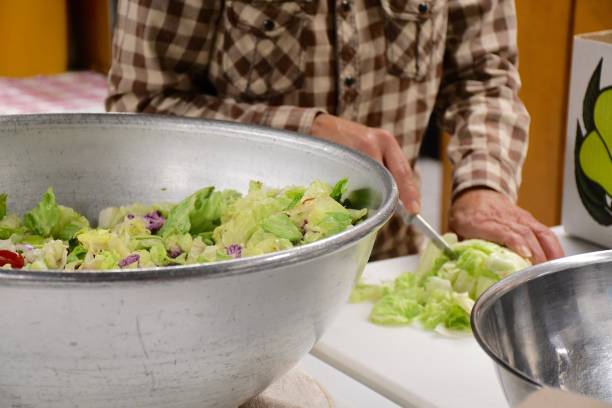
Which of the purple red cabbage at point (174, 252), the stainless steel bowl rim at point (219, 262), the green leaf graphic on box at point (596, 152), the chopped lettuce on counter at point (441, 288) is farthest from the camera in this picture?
the green leaf graphic on box at point (596, 152)

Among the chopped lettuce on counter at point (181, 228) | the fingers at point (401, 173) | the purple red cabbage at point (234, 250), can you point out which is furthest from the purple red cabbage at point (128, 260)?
the fingers at point (401, 173)

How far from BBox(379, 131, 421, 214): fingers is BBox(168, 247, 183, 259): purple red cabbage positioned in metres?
0.55

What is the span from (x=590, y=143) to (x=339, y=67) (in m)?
0.53

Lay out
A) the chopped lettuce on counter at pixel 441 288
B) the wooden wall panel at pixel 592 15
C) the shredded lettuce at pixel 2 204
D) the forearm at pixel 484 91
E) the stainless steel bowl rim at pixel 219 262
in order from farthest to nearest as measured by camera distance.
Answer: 1. the wooden wall panel at pixel 592 15
2. the forearm at pixel 484 91
3. the chopped lettuce on counter at pixel 441 288
4. the shredded lettuce at pixel 2 204
5. the stainless steel bowl rim at pixel 219 262

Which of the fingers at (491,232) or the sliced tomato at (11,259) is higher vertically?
the sliced tomato at (11,259)

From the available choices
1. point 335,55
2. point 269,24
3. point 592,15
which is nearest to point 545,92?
point 592,15

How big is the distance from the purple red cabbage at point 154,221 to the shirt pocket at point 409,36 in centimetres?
91

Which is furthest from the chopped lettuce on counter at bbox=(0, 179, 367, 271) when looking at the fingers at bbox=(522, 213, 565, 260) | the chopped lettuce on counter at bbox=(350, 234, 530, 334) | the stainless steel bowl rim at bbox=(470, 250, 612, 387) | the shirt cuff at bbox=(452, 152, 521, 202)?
the shirt cuff at bbox=(452, 152, 521, 202)

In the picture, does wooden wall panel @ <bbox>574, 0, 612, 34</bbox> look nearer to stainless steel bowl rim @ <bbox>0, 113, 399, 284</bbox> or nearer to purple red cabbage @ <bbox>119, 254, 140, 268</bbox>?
stainless steel bowl rim @ <bbox>0, 113, 399, 284</bbox>

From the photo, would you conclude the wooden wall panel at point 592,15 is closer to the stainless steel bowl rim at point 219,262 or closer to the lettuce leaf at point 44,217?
the stainless steel bowl rim at point 219,262

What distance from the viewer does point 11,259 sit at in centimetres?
108

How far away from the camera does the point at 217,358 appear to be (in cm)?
94

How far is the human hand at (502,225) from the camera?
5.57 feet

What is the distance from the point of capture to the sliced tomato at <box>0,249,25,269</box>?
1.07m
